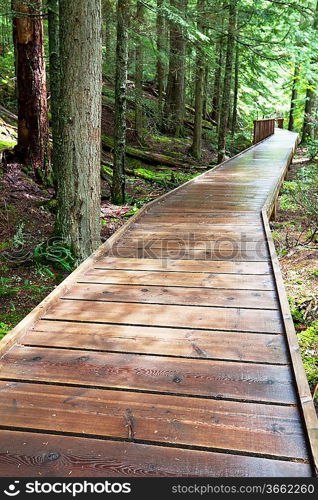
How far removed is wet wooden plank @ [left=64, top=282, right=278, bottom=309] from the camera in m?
3.27

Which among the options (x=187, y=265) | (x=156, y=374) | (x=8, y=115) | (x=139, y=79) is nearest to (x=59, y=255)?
(x=187, y=265)

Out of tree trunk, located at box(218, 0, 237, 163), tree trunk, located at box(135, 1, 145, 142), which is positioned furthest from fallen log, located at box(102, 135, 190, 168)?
tree trunk, located at box(218, 0, 237, 163)

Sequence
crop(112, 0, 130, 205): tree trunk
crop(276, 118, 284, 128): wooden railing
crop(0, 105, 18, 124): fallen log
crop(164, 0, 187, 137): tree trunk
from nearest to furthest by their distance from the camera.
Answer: crop(112, 0, 130, 205): tree trunk < crop(0, 105, 18, 124): fallen log < crop(164, 0, 187, 137): tree trunk < crop(276, 118, 284, 128): wooden railing

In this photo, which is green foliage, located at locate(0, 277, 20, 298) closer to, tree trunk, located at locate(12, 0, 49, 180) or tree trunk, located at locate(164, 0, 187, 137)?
tree trunk, located at locate(12, 0, 49, 180)

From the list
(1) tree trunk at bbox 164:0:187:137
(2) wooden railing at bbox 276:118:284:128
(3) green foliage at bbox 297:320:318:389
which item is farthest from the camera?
(2) wooden railing at bbox 276:118:284:128

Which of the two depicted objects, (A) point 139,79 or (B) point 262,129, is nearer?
(A) point 139,79

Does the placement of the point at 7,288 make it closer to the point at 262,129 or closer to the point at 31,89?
the point at 31,89

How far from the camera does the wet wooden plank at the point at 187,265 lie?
3988 millimetres

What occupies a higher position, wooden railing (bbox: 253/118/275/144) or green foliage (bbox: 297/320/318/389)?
wooden railing (bbox: 253/118/275/144)

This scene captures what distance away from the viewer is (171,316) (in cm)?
307

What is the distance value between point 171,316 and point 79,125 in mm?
2800

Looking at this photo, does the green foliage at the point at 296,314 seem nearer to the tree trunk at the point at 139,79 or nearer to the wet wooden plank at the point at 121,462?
the wet wooden plank at the point at 121,462

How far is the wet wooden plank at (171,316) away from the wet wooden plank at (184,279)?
1.51 feet

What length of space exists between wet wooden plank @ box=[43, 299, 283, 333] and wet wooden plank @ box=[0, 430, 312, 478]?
115 cm
